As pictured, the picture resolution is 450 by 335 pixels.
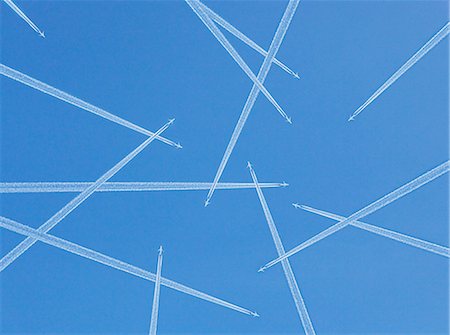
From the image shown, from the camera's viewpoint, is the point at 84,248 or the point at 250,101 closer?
the point at 250,101

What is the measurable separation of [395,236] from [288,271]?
2985 mm

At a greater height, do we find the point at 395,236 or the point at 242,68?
the point at 242,68

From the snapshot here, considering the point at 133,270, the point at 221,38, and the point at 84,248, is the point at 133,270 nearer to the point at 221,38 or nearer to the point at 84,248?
the point at 84,248

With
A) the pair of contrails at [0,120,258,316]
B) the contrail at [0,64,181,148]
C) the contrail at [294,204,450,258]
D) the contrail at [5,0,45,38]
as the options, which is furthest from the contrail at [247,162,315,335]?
the contrail at [5,0,45,38]

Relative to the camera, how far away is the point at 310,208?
1612cm

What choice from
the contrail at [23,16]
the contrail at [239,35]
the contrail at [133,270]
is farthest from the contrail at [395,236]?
the contrail at [23,16]

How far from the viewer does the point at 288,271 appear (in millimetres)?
15625

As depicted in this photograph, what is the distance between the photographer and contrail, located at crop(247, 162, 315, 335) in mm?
15477

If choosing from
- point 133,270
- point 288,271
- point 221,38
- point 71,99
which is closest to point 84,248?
point 133,270

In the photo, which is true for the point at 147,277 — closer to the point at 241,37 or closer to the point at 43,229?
the point at 43,229

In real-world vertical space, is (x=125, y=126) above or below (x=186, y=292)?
above

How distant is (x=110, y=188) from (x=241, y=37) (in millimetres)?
5290

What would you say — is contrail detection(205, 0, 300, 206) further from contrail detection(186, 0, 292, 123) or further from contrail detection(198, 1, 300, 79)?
contrail detection(198, 1, 300, 79)

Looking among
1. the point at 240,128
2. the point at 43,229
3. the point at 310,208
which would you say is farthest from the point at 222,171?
the point at 43,229
